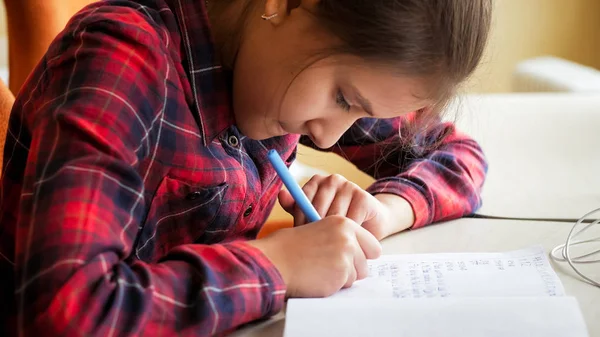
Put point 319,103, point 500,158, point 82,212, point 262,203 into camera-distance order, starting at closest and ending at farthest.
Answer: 1. point 82,212
2. point 319,103
3. point 262,203
4. point 500,158

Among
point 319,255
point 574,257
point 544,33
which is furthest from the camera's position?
point 544,33

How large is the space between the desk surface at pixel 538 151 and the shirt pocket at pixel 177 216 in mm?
329

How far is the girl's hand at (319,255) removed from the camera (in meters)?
0.64

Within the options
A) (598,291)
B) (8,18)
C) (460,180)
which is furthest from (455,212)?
(8,18)

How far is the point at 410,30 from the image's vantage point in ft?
2.03

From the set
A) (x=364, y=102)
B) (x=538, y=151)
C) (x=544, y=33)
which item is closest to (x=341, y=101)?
(x=364, y=102)

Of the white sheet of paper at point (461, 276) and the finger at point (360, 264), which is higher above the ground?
the finger at point (360, 264)

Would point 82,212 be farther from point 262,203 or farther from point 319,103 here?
point 262,203

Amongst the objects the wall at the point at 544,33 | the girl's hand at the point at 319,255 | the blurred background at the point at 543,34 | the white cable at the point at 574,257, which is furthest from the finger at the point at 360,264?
the wall at the point at 544,33

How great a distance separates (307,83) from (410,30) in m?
0.11

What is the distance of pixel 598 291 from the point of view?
692 millimetres

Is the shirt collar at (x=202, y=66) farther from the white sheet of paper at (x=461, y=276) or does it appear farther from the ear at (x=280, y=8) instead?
the white sheet of paper at (x=461, y=276)

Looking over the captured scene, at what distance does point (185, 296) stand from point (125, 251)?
6cm

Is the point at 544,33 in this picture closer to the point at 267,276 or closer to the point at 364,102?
the point at 364,102
